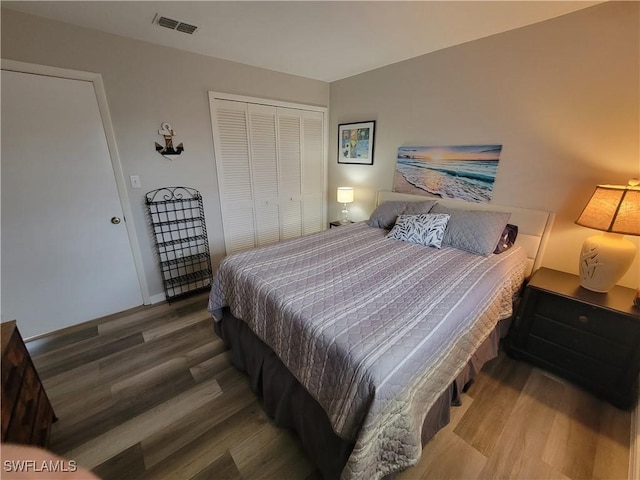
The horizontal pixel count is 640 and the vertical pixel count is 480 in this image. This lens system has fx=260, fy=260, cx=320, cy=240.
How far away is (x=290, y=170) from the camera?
332 centimetres

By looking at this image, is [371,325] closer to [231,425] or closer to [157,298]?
[231,425]

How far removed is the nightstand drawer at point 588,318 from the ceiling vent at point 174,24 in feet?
10.2

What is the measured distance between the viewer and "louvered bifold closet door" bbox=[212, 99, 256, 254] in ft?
8.82

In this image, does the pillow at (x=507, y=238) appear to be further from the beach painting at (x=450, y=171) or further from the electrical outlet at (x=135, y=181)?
the electrical outlet at (x=135, y=181)

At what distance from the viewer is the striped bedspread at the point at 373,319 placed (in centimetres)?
96

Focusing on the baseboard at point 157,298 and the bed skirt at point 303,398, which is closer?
the bed skirt at point 303,398

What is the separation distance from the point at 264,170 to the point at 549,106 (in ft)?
8.58

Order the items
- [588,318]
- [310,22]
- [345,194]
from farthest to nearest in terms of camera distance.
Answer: [345,194] < [310,22] < [588,318]

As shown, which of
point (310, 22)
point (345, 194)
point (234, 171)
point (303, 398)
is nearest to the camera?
point (303, 398)

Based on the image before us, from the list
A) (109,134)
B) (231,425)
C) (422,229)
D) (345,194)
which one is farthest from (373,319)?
(109,134)

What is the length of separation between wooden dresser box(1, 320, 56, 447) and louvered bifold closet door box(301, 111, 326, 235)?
111 inches

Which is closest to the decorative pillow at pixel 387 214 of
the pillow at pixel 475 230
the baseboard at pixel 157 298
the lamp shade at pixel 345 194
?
the pillow at pixel 475 230

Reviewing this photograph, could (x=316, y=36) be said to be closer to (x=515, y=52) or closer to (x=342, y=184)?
(x=515, y=52)

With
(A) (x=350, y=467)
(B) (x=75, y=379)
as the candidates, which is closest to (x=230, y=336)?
(B) (x=75, y=379)
